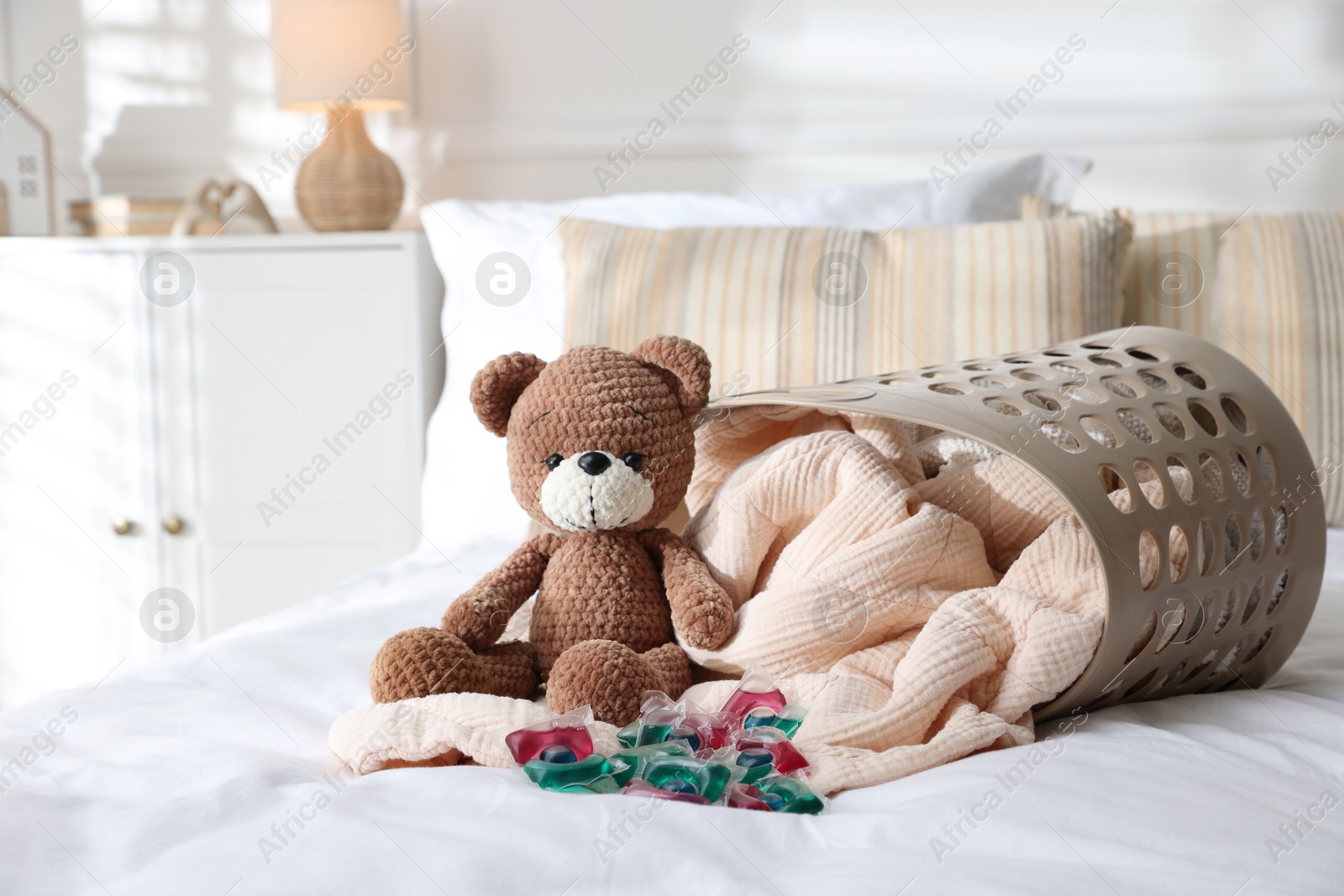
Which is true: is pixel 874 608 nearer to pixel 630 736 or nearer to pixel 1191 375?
pixel 630 736

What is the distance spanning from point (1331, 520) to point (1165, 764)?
2.55ft

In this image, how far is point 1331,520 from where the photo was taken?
1221 millimetres

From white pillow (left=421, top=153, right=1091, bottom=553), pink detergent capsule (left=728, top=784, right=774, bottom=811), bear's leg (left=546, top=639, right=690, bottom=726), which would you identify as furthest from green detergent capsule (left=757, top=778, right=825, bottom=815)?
white pillow (left=421, top=153, right=1091, bottom=553)

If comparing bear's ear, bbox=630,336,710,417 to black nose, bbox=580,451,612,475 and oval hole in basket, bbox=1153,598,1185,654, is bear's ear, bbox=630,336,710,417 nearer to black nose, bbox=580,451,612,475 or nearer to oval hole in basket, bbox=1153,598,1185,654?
black nose, bbox=580,451,612,475

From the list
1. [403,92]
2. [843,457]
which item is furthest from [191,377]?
[843,457]

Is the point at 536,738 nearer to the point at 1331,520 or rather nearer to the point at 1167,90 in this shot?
the point at 1331,520

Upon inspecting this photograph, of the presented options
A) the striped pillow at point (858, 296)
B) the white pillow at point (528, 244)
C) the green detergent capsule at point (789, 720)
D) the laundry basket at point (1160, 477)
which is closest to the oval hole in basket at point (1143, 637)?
the laundry basket at point (1160, 477)

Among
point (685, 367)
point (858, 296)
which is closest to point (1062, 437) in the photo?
point (685, 367)

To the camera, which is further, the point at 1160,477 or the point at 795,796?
the point at 1160,477

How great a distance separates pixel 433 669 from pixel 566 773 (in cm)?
15

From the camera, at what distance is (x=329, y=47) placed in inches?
71.4

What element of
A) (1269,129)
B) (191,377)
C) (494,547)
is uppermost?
(1269,129)

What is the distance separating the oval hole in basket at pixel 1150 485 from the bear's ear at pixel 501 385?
429 millimetres

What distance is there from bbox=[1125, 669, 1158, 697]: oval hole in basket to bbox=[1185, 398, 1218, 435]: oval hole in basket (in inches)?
6.9
